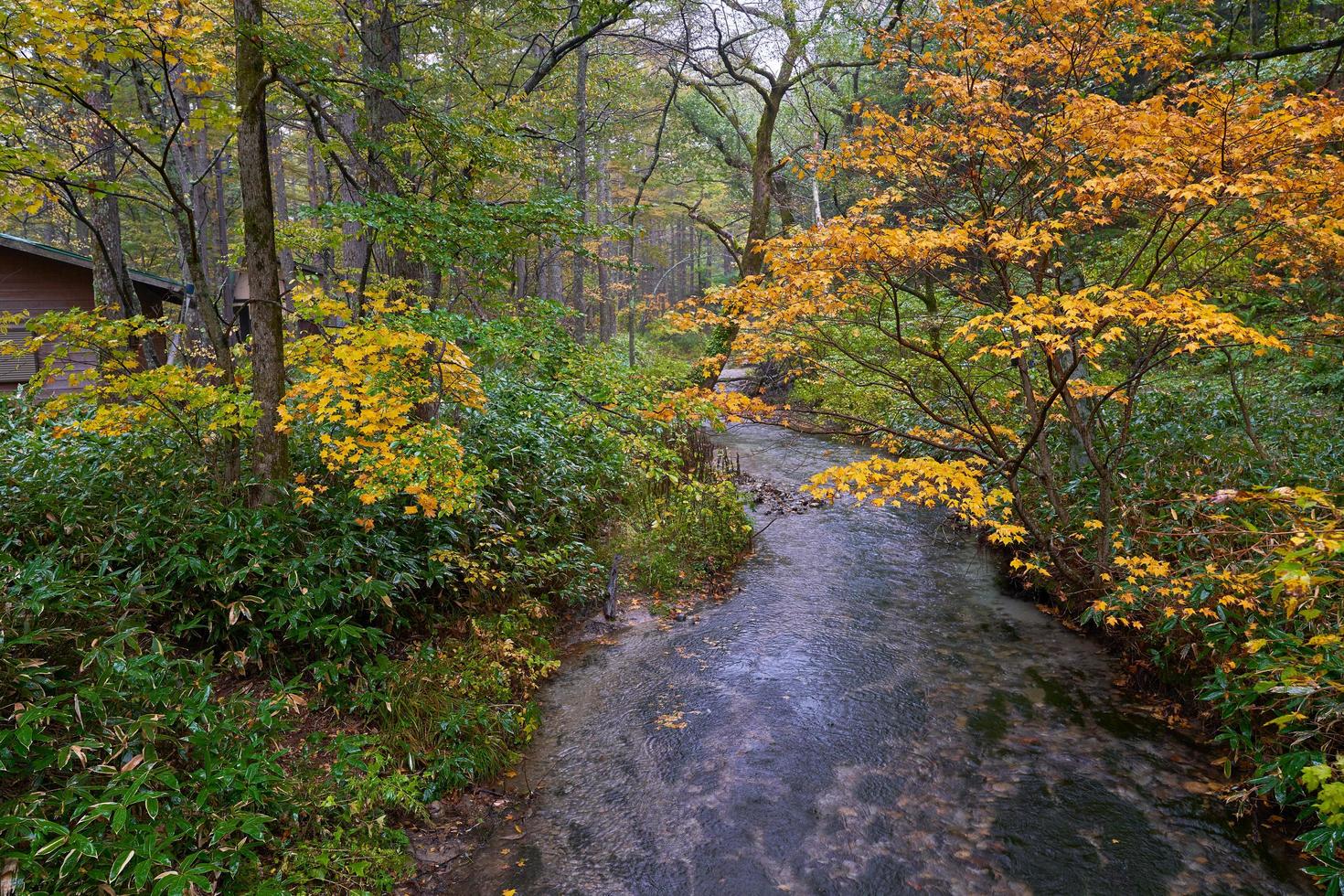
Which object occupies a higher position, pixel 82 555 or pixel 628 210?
pixel 628 210

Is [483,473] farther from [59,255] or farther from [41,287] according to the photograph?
[41,287]

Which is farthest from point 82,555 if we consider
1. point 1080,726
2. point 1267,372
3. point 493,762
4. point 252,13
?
point 1267,372

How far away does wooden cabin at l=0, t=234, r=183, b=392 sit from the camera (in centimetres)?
1298

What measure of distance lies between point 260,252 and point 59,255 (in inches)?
464

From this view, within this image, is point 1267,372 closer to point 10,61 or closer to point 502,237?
point 502,237

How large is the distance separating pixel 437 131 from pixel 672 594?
17.8ft

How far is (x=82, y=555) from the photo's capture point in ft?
14.0

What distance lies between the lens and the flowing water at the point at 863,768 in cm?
394

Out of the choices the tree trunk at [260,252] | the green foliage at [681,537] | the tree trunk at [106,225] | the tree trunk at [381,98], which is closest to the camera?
the tree trunk at [260,252]

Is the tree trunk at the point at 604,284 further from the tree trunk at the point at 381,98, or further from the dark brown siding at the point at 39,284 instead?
the tree trunk at the point at 381,98

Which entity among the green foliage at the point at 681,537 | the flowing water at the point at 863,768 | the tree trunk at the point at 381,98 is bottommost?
the flowing water at the point at 863,768

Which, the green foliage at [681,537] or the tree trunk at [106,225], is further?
the green foliage at [681,537]

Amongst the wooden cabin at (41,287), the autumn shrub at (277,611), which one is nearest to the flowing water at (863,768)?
the autumn shrub at (277,611)

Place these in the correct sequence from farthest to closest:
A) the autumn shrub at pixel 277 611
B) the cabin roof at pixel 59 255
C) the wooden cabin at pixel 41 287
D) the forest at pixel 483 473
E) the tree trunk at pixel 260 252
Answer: the wooden cabin at pixel 41 287 → the cabin roof at pixel 59 255 → the tree trunk at pixel 260 252 → the forest at pixel 483 473 → the autumn shrub at pixel 277 611
